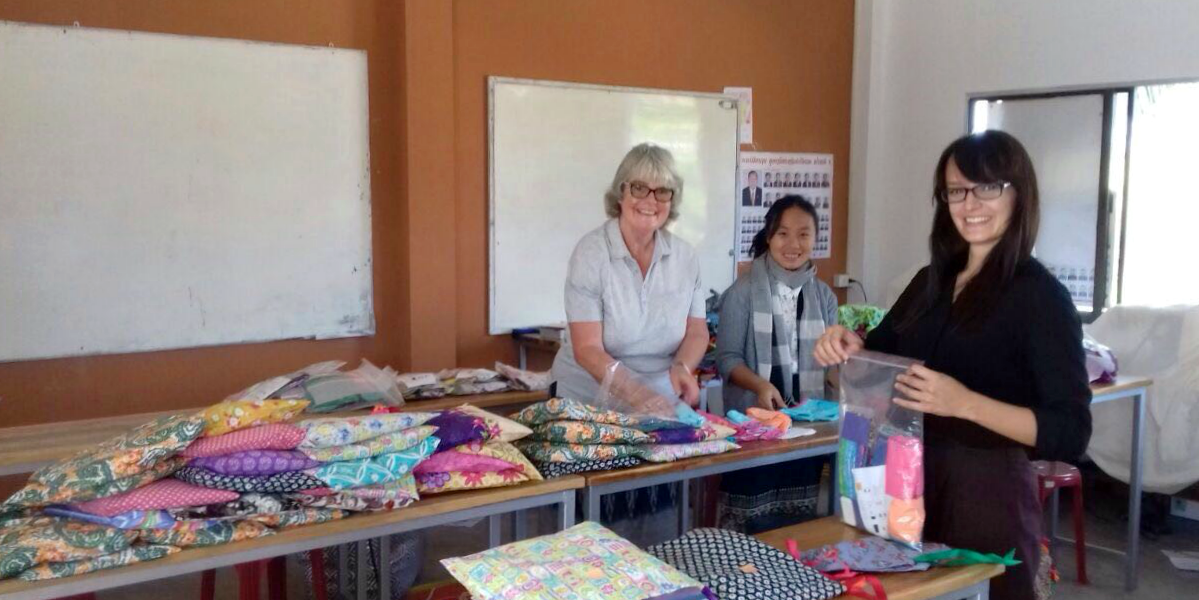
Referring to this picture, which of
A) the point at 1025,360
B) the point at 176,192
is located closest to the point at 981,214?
the point at 1025,360

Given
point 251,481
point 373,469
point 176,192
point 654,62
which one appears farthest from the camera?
point 654,62

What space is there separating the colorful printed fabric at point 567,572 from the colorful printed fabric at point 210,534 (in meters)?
0.55

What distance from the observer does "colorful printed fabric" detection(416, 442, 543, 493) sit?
76.9 inches

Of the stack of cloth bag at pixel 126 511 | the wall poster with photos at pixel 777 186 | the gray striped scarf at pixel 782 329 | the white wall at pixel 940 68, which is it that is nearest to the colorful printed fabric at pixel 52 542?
the stack of cloth bag at pixel 126 511

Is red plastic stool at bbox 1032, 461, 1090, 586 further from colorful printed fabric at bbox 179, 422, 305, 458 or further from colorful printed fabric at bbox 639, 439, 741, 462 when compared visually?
colorful printed fabric at bbox 179, 422, 305, 458

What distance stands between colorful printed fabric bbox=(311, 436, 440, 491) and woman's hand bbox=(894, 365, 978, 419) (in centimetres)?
95

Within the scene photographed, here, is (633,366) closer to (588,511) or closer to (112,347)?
(588,511)

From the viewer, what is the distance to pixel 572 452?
211 centimetres

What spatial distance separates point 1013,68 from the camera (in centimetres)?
521

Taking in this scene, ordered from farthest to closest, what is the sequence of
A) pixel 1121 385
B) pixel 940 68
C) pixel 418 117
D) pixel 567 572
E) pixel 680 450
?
1. pixel 940 68
2. pixel 418 117
3. pixel 1121 385
4. pixel 680 450
5. pixel 567 572

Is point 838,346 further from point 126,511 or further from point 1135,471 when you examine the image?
point 1135,471

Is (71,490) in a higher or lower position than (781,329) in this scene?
lower

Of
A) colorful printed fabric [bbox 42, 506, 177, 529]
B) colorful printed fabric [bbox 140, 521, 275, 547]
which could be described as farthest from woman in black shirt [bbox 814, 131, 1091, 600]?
colorful printed fabric [bbox 42, 506, 177, 529]

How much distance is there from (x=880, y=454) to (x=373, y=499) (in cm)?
96
